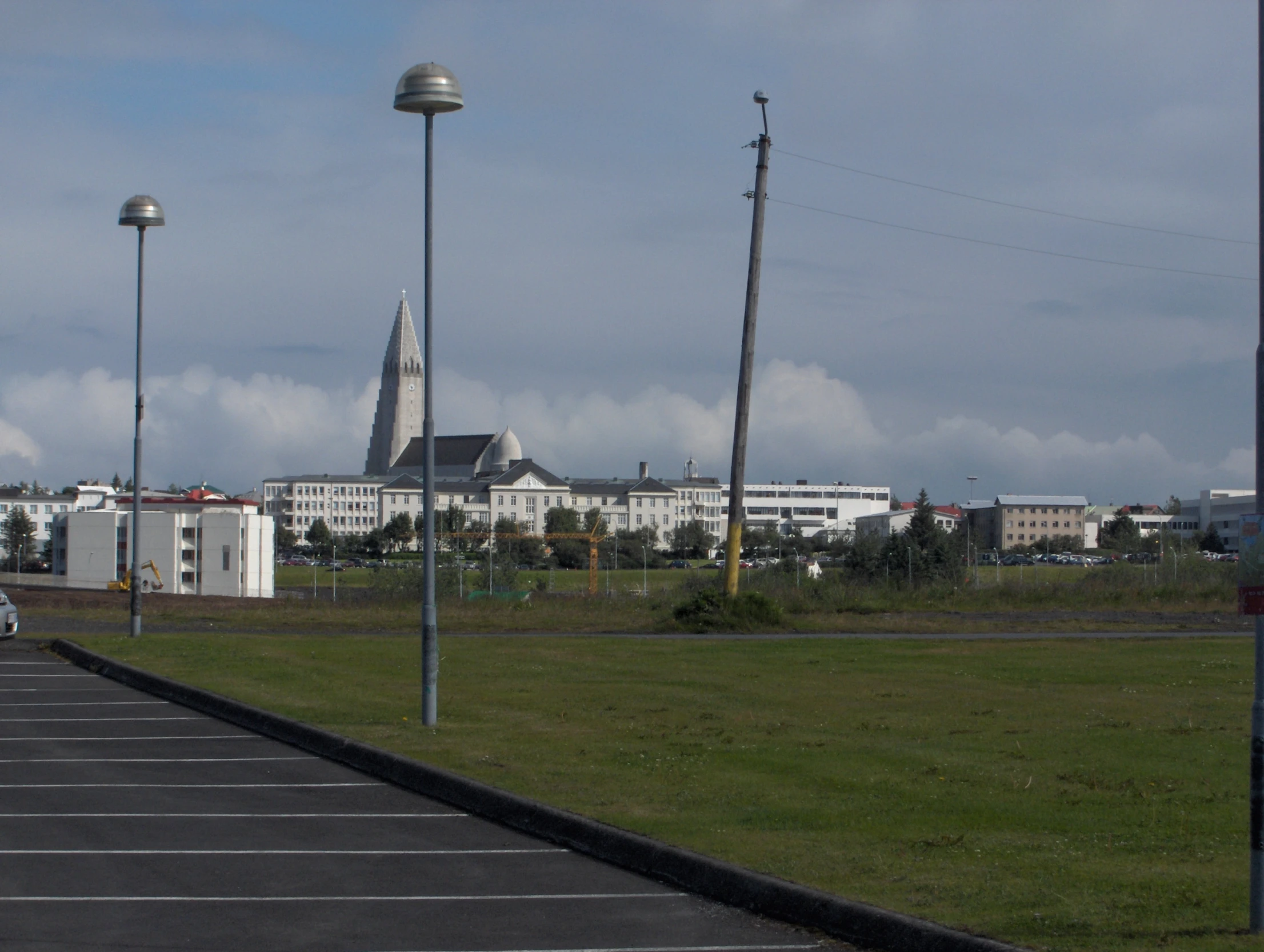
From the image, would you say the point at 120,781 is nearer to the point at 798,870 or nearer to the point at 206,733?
the point at 206,733

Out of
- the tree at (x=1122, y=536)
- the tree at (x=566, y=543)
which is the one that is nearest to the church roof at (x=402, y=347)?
the tree at (x=566, y=543)

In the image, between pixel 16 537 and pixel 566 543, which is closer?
pixel 16 537

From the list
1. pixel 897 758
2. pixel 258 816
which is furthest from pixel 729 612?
pixel 258 816

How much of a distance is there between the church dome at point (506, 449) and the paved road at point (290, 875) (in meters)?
177

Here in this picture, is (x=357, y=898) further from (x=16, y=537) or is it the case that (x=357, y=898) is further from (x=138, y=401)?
(x=16, y=537)

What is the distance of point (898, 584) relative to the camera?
1731 inches

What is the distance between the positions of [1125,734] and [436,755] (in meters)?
6.85

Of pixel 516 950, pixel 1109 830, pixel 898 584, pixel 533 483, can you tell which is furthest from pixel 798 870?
→ pixel 533 483

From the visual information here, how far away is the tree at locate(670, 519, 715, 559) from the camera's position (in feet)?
432

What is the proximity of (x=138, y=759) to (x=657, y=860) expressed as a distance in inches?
276

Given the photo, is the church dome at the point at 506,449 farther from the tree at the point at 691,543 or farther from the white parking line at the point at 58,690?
the white parking line at the point at 58,690

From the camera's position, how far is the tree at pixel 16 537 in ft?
368

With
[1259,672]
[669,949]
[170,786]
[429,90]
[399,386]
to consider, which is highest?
[399,386]

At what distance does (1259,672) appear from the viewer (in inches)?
245
